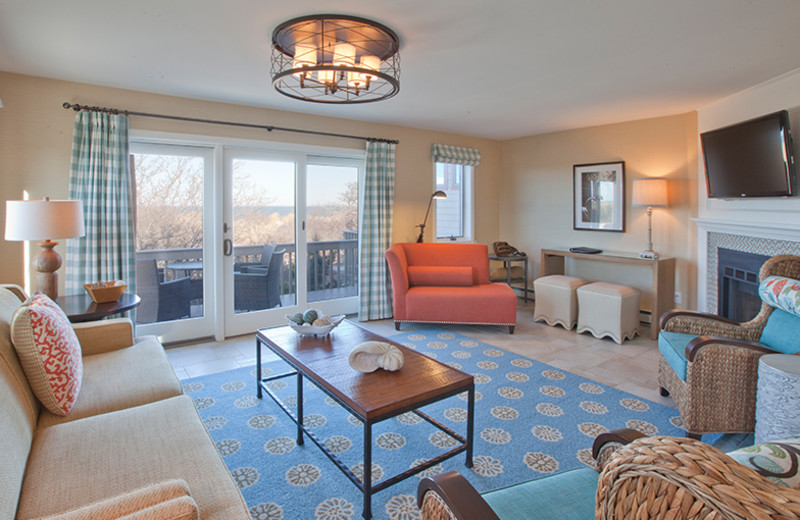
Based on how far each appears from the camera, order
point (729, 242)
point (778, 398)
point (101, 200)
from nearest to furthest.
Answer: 1. point (778, 398)
2. point (101, 200)
3. point (729, 242)

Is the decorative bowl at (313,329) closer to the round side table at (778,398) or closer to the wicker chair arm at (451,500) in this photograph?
the wicker chair arm at (451,500)

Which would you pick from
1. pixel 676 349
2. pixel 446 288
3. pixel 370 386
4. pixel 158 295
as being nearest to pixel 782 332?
pixel 676 349

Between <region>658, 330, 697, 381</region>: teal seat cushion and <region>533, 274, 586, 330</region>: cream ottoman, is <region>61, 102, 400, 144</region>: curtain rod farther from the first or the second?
<region>658, 330, 697, 381</region>: teal seat cushion

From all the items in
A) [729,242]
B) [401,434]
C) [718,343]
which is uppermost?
[729,242]

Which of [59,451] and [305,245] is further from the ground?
[305,245]

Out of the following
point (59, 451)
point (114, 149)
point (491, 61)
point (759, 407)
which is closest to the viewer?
point (59, 451)

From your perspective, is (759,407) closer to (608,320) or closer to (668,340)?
(668,340)

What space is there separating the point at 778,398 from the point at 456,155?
4337 mm

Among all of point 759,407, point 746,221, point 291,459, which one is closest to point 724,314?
point 746,221

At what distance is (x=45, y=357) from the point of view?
1.67 m

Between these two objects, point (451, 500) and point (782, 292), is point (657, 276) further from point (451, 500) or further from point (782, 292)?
point (451, 500)

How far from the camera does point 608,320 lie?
4.17m

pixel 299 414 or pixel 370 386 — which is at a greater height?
pixel 370 386

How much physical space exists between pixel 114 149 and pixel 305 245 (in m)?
1.92
